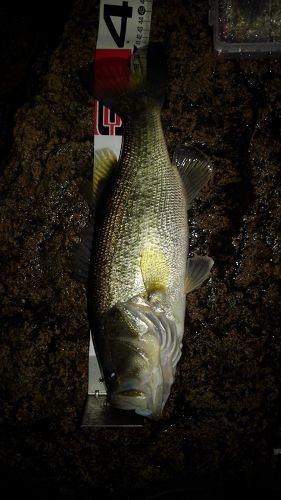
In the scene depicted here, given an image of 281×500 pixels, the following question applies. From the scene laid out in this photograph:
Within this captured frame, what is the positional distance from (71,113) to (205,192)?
Result: 88 cm

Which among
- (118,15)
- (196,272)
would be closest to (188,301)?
(196,272)

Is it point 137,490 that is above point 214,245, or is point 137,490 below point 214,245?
Answer: below

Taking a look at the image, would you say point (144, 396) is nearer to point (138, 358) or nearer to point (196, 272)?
point (138, 358)

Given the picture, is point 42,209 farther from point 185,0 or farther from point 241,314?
point 185,0

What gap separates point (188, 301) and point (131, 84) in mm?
1171

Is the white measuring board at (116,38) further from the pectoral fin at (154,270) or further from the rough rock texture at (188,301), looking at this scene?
the pectoral fin at (154,270)

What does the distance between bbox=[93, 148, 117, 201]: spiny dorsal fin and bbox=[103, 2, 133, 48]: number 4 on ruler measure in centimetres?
72

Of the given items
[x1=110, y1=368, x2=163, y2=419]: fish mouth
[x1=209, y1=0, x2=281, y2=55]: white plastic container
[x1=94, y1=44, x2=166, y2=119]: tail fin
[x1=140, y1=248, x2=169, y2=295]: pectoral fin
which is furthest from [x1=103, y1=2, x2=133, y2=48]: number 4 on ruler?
[x1=110, y1=368, x2=163, y2=419]: fish mouth

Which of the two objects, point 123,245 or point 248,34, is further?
point 248,34

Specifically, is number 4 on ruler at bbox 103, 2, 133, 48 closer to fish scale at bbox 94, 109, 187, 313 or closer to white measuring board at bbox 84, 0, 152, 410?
white measuring board at bbox 84, 0, 152, 410

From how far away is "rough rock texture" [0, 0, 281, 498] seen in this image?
2.18 meters

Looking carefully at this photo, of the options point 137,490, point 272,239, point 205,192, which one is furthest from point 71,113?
point 137,490

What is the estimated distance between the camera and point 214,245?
2.19 m

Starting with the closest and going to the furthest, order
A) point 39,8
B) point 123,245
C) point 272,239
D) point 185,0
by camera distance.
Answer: point 123,245, point 272,239, point 185,0, point 39,8
